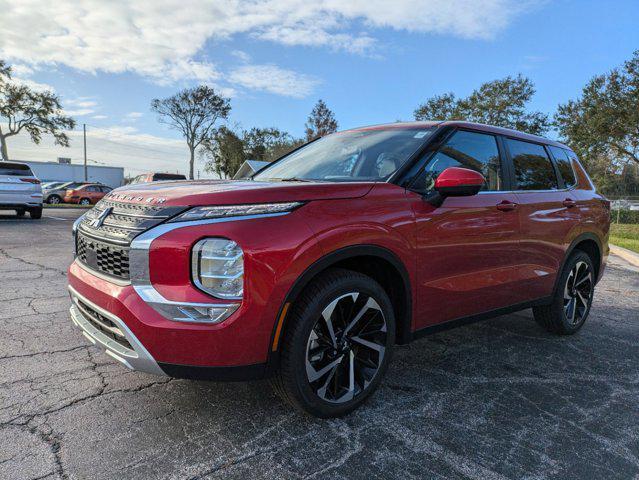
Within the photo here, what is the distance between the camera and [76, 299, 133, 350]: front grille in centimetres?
233

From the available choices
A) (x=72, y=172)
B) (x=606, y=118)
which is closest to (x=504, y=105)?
(x=606, y=118)

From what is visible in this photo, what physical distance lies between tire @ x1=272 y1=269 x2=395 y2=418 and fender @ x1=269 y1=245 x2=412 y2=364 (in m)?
0.08

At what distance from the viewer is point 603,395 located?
3.12m

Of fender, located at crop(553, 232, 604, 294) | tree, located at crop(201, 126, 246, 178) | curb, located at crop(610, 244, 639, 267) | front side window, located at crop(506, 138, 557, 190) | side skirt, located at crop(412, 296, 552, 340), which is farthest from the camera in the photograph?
tree, located at crop(201, 126, 246, 178)

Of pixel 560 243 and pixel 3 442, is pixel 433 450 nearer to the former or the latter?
pixel 3 442

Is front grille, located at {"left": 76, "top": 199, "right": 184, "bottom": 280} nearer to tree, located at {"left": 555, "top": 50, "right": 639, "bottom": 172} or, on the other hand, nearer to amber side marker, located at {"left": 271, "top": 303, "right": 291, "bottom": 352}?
amber side marker, located at {"left": 271, "top": 303, "right": 291, "bottom": 352}

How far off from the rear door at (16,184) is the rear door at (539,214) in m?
13.7

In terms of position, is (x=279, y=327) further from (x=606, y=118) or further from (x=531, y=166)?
(x=606, y=118)

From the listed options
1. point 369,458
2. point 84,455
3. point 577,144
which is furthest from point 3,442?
point 577,144

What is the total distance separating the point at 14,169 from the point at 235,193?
1367 cm

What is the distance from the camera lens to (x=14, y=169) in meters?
13.2

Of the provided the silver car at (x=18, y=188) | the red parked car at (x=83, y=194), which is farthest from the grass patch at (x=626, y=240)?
the red parked car at (x=83, y=194)

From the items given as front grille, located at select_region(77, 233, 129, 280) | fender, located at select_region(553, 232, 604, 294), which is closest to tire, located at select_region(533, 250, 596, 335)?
fender, located at select_region(553, 232, 604, 294)

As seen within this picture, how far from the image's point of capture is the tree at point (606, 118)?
72.5 feet
